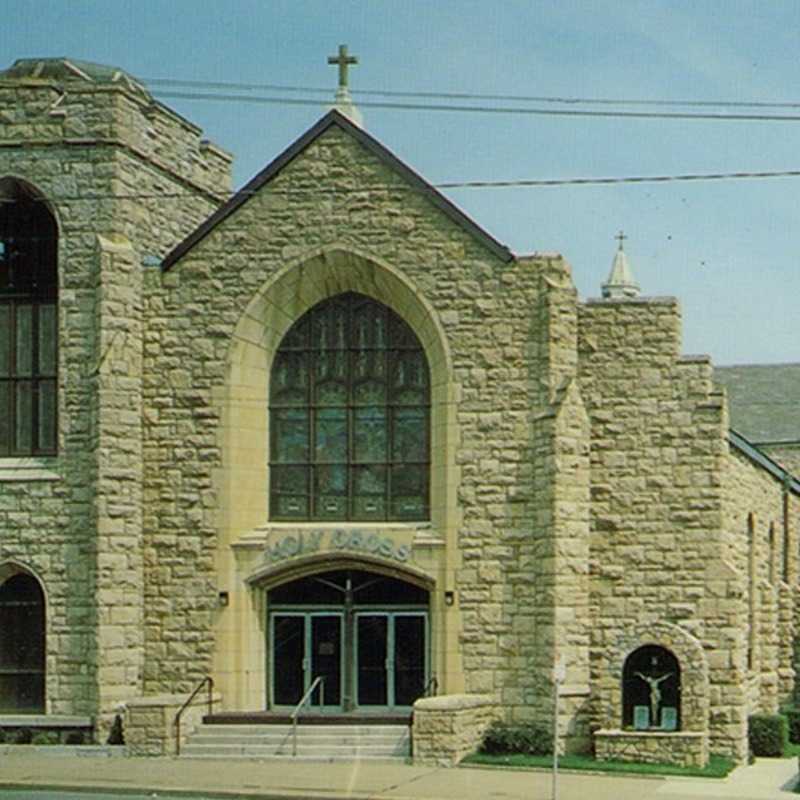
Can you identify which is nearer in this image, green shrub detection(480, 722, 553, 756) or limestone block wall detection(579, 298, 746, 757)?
green shrub detection(480, 722, 553, 756)

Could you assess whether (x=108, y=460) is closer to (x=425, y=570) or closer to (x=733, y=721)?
(x=425, y=570)

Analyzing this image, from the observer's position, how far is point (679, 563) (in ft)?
109

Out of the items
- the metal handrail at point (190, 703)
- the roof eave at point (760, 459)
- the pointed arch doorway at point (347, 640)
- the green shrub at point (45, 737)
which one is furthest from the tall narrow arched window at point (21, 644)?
the roof eave at point (760, 459)

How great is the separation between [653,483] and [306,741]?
771 cm

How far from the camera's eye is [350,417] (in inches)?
1356

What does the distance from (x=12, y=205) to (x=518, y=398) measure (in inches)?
391

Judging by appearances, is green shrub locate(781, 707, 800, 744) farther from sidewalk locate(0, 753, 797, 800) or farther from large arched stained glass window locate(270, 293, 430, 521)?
large arched stained glass window locate(270, 293, 430, 521)

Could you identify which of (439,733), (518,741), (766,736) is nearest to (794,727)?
(766,736)

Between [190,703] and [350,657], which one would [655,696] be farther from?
[190,703]

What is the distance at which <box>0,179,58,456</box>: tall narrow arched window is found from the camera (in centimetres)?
3394

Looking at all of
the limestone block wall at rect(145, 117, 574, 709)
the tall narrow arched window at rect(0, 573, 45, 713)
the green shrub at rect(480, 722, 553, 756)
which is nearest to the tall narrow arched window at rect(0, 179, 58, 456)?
the limestone block wall at rect(145, 117, 574, 709)

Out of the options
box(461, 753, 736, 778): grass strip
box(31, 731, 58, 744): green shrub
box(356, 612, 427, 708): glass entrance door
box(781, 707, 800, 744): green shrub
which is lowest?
box(781, 707, 800, 744): green shrub

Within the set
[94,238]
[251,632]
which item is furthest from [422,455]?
[94,238]

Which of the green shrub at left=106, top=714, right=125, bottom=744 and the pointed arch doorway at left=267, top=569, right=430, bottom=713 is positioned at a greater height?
the pointed arch doorway at left=267, top=569, right=430, bottom=713
